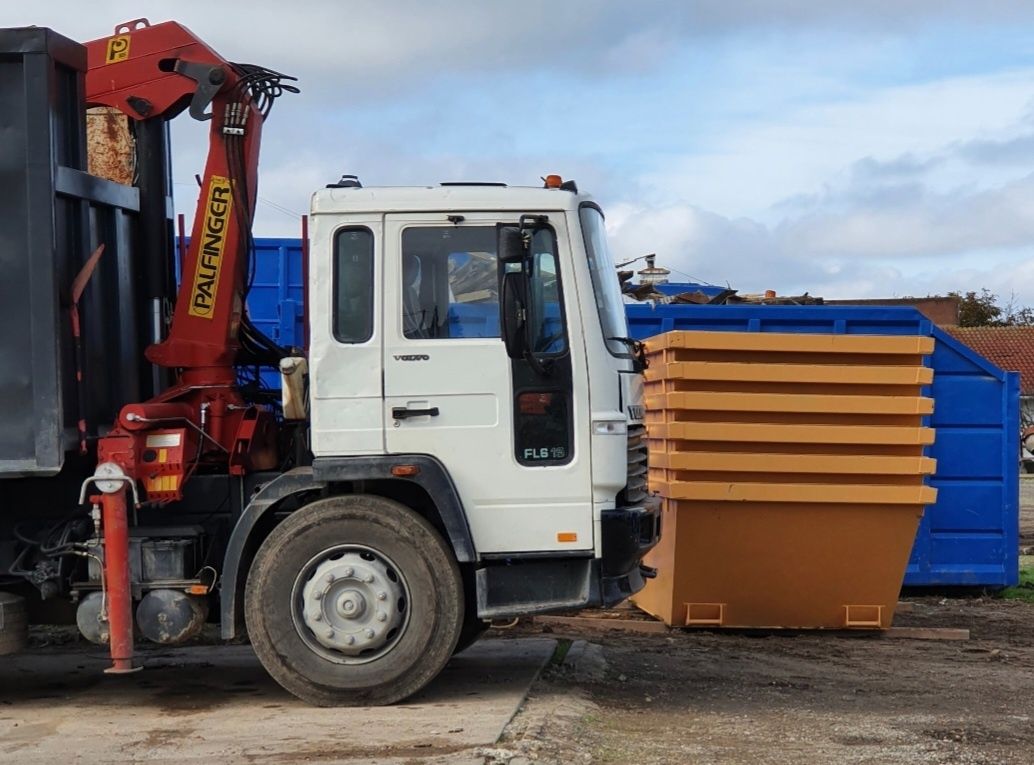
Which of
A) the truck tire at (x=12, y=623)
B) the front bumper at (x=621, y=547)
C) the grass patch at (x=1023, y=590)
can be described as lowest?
the grass patch at (x=1023, y=590)

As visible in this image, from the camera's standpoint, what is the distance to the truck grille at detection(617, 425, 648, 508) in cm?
738

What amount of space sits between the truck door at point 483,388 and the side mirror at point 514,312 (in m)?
0.08

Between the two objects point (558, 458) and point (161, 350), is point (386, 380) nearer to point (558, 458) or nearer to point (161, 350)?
point (558, 458)

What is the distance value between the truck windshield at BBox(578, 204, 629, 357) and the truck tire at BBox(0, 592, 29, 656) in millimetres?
3423

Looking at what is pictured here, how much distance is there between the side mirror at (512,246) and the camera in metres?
6.92

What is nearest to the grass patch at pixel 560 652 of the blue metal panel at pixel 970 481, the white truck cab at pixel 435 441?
the white truck cab at pixel 435 441

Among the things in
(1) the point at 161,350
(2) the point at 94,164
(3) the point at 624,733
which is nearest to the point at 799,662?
(3) the point at 624,733

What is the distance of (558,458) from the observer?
23.4 feet

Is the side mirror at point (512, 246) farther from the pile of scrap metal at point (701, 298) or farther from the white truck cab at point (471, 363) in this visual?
the pile of scrap metal at point (701, 298)

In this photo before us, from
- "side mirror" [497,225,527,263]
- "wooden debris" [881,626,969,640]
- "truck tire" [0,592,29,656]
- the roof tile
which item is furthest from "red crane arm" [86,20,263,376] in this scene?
the roof tile

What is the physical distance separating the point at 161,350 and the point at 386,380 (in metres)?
1.48

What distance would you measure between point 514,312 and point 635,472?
1159mm

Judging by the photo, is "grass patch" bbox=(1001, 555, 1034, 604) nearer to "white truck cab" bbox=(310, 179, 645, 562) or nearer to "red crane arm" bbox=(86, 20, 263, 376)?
"white truck cab" bbox=(310, 179, 645, 562)

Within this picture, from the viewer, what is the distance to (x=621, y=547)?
7148 mm
